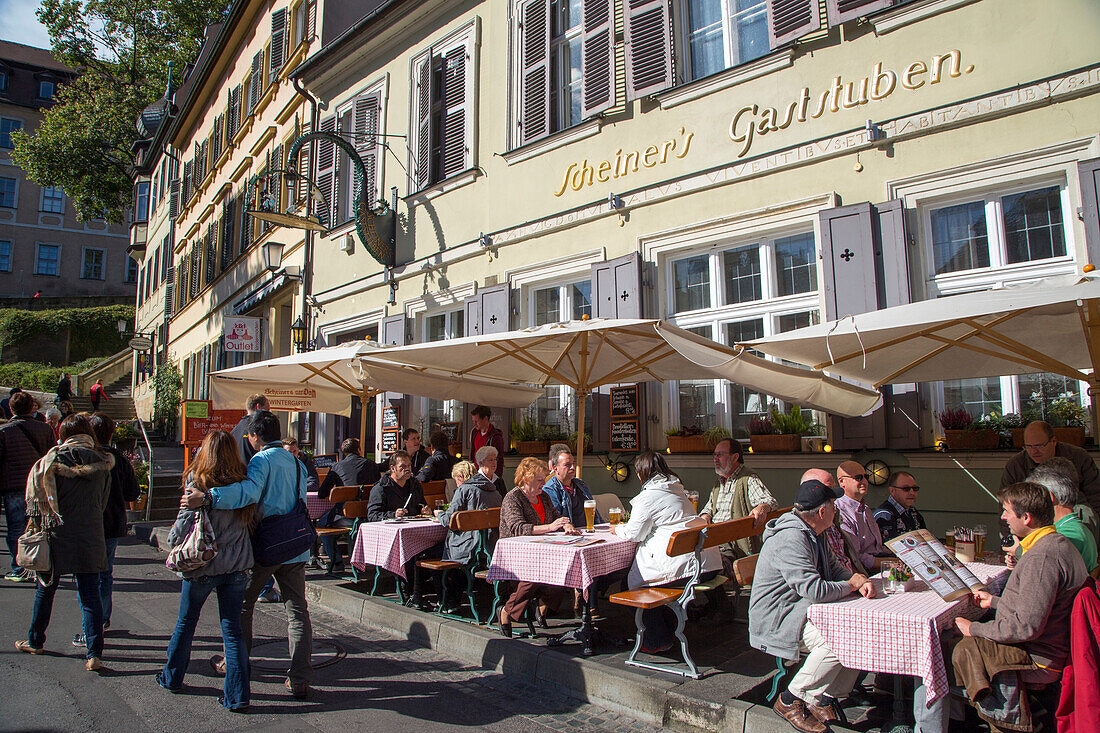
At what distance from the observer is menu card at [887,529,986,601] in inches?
139

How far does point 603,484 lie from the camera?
351 inches

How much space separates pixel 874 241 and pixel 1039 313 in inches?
84.8

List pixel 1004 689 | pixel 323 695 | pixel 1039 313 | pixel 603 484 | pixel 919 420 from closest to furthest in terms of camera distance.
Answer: pixel 1004 689, pixel 323 695, pixel 1039 313, pixel 919 420, pixel 603 484

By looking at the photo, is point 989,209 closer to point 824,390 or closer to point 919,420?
point 919,420

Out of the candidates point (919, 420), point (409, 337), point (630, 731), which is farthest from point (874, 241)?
point (409, 337)

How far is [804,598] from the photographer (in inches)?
147

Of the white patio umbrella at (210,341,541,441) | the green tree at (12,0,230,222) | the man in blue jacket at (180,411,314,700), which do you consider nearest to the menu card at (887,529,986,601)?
the man in blue jacket at (180,411,314,700)

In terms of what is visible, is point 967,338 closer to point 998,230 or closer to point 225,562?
point 998,230

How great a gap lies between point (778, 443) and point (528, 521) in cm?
278

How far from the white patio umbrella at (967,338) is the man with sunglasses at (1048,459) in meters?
0.35

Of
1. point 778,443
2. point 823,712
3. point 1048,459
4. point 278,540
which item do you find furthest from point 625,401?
point 823,712

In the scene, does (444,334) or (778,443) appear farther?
(444,334)

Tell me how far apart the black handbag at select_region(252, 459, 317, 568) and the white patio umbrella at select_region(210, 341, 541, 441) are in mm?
3287

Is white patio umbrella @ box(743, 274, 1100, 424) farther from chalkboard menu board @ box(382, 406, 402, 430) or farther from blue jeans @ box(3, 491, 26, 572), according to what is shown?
chalkboard menu board @ box(382, 406, 402, 430)
